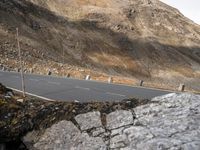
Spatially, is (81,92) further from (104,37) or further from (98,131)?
(104,37)

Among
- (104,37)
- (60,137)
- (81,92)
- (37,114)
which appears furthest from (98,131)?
(104,37)

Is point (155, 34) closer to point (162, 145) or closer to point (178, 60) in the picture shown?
point (178, 60)

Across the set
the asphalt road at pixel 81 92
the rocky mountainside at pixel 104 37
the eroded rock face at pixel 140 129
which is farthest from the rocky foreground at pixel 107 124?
the rocky mountainside at pixel 104 37

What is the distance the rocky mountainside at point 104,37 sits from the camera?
70812 millimetres

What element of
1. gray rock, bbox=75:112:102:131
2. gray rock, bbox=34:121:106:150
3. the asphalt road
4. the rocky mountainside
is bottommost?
the asphalt road

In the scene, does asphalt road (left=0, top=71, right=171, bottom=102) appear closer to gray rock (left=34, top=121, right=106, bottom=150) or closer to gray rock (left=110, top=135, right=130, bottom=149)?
gray rock (left=34, top=121, right=106, bottom=150)

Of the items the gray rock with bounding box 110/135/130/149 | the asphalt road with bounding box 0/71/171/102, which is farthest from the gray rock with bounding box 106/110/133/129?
the asphalt road with bounding box 0/71/171/102

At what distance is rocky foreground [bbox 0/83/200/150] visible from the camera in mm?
3912

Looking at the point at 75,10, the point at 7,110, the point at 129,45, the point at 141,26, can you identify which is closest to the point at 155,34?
the point at 141,26

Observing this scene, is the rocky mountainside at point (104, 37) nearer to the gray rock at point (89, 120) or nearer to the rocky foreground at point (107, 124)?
the rocky foreground at point (107, 124)

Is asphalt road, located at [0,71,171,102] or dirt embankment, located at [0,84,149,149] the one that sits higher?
dirt embankment, located at [0,84,149,149]

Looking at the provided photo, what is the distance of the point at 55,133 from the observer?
4.34 metres

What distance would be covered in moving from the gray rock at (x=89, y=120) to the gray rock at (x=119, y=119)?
10 centimetres

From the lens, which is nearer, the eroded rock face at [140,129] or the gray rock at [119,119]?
the eroded rock face at [140,129]
